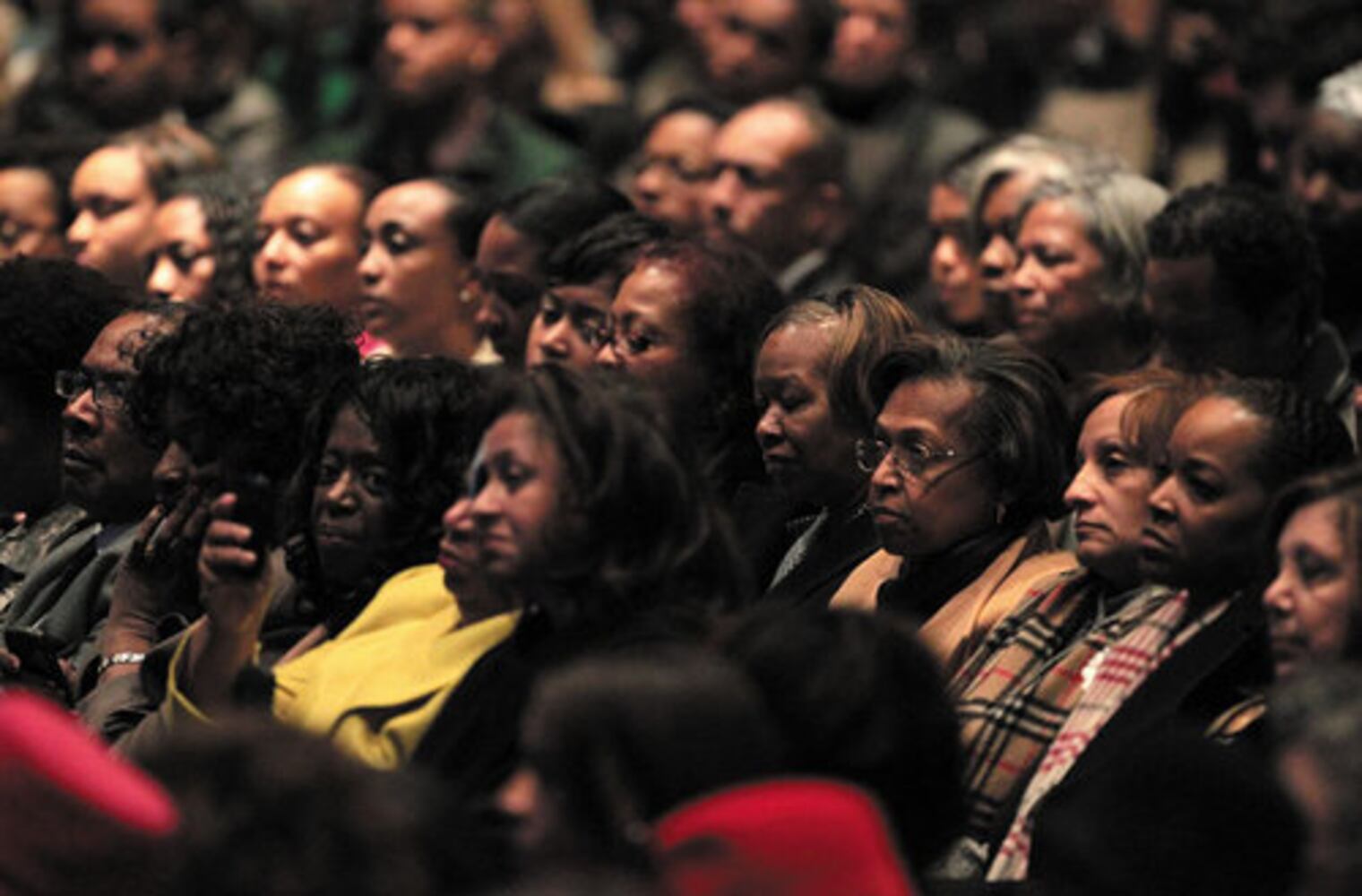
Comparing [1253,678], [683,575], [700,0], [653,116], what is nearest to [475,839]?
[683,575]

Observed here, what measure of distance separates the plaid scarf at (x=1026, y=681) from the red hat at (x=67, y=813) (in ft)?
6.03

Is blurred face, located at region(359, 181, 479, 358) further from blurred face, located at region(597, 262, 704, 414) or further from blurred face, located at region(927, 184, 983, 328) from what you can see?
blurred face, located at region(597, 262, 704, 414)

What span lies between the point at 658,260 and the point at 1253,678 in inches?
81.4

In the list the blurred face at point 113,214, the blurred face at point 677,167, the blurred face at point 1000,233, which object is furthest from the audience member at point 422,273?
the blurred face at point 1000,233

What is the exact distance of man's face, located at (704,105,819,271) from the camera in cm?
938

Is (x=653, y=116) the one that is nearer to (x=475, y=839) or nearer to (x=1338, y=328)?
(x=1338, y=328)

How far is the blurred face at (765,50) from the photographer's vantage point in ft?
35.4

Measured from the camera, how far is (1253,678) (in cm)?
521

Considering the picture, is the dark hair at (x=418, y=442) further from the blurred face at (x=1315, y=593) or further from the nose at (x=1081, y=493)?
the blurred face at (x=1315, y=593)

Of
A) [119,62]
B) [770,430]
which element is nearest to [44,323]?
[770,430]

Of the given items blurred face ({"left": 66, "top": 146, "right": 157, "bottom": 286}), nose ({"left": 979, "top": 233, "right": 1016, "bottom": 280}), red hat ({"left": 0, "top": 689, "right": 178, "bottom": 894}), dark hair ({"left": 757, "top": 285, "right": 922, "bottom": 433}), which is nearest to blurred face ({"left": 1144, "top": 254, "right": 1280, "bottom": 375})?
dark hair ({"left": 757, "top": 285, "right": 922, "bottom": 433})

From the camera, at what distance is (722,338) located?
6.81m

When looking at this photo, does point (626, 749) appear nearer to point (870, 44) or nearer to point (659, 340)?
point (659, 340)

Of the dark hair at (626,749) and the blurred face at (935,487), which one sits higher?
the dark hair at (626,749)
